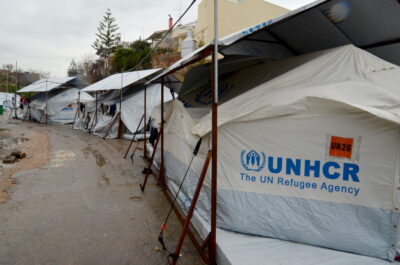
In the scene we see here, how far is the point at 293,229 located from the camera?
3.03 meters

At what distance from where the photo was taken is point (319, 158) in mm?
2973

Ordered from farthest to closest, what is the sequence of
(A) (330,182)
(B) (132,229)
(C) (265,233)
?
1. (B) (132,229)
2. (C) (265,233)
3. (A) (330,182)

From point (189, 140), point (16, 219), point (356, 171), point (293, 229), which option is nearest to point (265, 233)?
point (293, 229)

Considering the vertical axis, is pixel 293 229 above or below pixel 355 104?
below

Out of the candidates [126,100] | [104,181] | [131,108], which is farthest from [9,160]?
[126,100]

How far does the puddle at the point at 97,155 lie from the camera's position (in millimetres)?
7975

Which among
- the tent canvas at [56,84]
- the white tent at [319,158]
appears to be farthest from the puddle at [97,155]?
the tent canvas at [56,84]

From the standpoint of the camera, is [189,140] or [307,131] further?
[189,140]

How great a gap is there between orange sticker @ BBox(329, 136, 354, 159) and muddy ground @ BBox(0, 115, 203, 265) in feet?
6.84

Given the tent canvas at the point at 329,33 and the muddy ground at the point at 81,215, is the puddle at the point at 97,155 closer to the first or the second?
the muddy ground at the point at 81,215

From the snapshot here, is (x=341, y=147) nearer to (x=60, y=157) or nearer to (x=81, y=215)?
(x=81, y=215)

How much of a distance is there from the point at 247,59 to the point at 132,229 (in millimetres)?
3773

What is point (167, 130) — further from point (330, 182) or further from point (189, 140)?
point (330, 182)

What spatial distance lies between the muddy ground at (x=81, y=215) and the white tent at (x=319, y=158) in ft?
3.36
